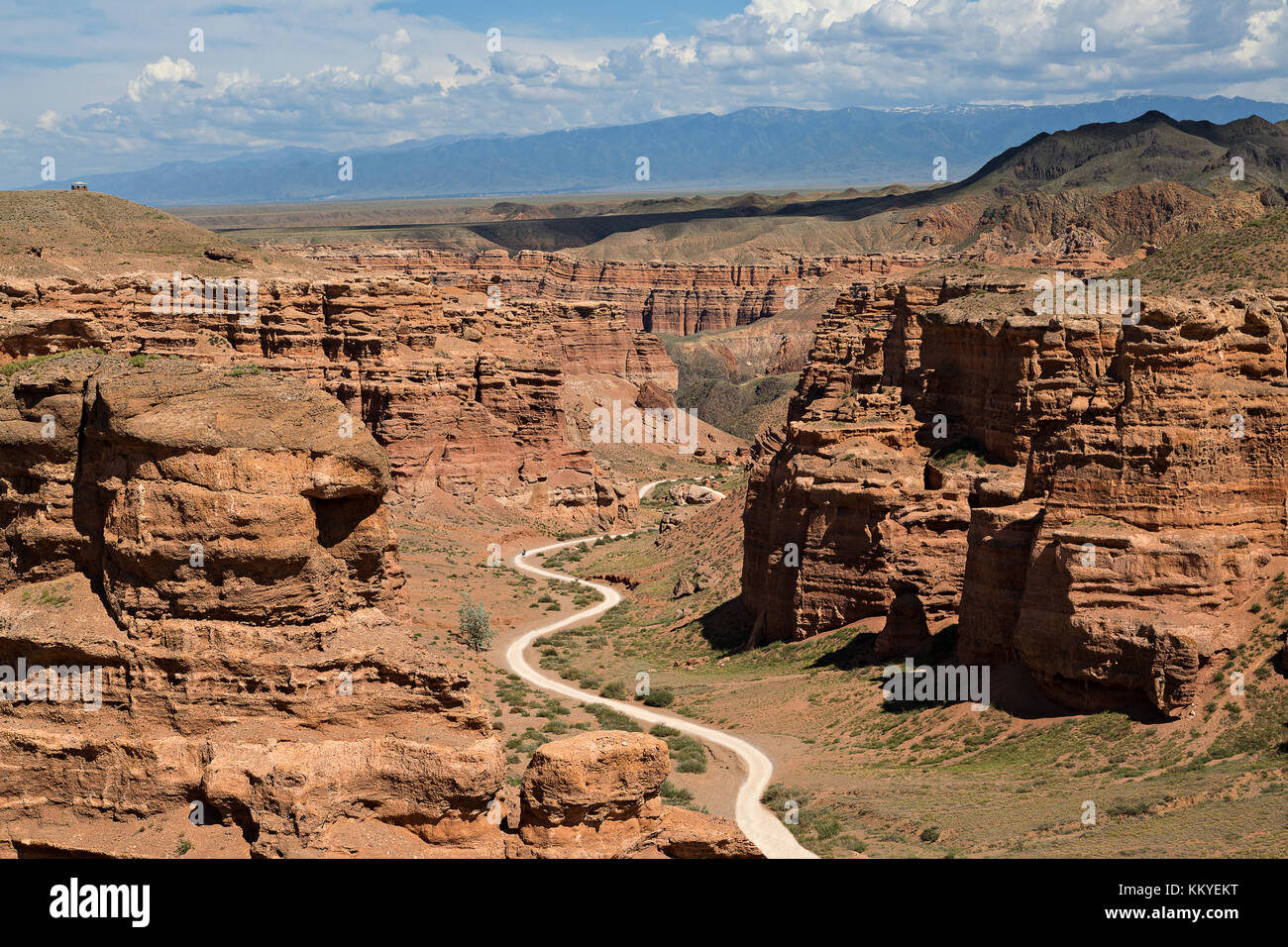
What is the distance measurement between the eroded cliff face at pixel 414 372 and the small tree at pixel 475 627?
18.4 meters

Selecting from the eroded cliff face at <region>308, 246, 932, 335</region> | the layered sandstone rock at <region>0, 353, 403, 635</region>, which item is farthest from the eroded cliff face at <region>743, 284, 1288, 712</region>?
the eroded cliff face at <region>308, 246, 932, 335</region>

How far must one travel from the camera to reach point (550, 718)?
1459 inches

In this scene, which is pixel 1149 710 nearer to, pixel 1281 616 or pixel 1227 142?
pixel 1281 616

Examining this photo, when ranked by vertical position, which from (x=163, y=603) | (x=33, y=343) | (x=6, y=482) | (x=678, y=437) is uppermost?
(x=33, y=343)

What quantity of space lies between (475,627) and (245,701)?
28235 millimetres

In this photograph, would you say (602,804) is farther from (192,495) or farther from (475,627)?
(475,627)

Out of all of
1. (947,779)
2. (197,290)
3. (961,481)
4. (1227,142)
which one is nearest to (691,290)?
(1227,142)

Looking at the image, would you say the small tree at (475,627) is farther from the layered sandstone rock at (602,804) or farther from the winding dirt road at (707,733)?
the layered sandstone rock at (602,804)

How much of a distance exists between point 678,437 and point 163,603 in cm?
9867

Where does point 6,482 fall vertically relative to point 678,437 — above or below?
above

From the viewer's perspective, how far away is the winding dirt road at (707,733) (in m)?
28.0

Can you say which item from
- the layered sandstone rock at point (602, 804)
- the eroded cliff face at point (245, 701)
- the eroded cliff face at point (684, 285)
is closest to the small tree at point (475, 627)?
the eroded cliff face at point (245, 701)

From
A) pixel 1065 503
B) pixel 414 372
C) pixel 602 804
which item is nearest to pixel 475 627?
pixel 1065 503

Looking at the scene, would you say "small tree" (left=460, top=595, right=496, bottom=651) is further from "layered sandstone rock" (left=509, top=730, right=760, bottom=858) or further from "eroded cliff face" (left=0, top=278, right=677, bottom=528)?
"layered sandstone rock" (left=509, top=730, right=760, bottom=858)
